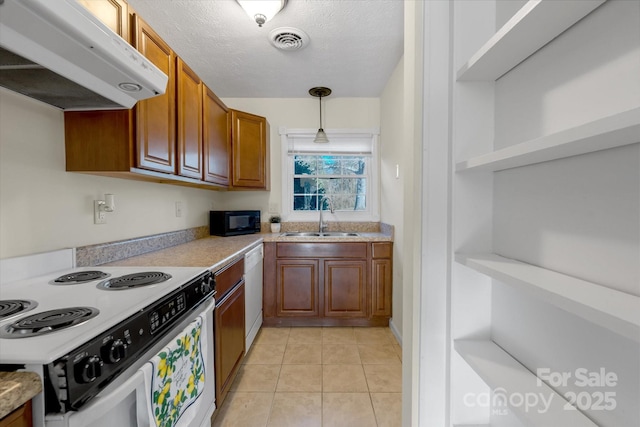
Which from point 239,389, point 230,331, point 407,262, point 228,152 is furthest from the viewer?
point 228,152

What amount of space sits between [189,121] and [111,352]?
1.51 metres

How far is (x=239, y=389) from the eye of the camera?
1.76 metres

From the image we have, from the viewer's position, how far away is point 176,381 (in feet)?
3.15

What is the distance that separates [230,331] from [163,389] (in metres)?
0.78

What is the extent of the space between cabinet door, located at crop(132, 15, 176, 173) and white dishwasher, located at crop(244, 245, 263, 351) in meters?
0.90

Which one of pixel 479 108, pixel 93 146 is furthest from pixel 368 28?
pixel 93 146

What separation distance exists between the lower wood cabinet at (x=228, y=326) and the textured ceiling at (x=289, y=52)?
65.5 inches

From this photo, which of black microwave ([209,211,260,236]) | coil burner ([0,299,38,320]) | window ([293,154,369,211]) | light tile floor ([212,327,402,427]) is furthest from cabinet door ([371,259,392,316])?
coil burner ([0,299,38,320])

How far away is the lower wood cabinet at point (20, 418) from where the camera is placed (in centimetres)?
51

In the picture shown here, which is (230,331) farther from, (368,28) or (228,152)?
(368,28)

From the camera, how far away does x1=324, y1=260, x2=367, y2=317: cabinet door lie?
8.46 ft

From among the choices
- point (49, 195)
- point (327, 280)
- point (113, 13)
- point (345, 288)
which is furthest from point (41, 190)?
Answer: point (345, 288)

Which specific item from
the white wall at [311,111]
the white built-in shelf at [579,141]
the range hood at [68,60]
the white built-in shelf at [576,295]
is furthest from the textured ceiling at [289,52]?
the white built-in shelf at [576,295]

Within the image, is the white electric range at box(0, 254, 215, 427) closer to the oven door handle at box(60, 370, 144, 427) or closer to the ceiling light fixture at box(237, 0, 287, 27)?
the oven door handle at box(60, 370, 144, 427)
